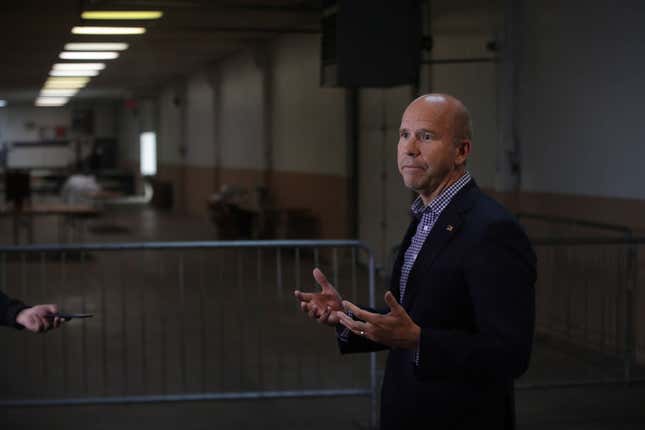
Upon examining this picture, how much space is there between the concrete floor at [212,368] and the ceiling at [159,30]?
9.92 feet

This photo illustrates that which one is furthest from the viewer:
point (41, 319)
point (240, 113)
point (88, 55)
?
point (240, 113)

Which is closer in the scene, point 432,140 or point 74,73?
point 432,140

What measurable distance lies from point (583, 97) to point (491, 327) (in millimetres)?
5984

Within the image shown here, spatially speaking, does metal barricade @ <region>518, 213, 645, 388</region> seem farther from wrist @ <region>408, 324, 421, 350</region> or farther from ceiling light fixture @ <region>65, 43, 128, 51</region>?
ceiling light fixture @ <region>65, 43, 128, 51</region>

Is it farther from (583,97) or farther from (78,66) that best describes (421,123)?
(78,66)

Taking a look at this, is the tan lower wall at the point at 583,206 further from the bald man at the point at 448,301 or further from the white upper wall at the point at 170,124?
the white upper wall at the point at 170,124

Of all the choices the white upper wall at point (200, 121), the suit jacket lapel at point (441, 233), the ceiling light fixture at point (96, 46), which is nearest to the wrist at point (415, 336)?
the suit jacket lapel at point (441, 233)

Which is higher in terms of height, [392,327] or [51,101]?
[51,101]

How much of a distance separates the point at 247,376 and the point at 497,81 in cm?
381

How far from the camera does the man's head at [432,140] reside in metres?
2.35

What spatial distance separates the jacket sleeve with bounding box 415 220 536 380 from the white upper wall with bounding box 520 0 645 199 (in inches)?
207

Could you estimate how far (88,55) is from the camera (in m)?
16.3

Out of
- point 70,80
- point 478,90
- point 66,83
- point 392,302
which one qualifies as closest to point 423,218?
point 392,302

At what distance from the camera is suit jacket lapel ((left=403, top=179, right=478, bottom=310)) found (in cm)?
234
